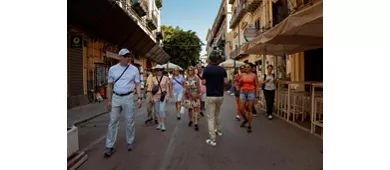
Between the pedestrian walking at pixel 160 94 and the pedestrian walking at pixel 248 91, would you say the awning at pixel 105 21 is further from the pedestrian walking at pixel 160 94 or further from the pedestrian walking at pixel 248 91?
the pedestrian walking at pixel 248 91

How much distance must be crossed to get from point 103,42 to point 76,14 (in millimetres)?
5044

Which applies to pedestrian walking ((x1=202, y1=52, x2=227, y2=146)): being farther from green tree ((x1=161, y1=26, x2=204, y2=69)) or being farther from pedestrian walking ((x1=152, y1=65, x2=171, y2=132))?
green tree ((x1=161, y1=26, x2=204, y2=69))

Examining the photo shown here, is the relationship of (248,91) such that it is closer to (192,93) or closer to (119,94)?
(192,93)

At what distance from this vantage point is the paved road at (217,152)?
11.9 feet

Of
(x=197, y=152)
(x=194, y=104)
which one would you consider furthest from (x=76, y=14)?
(x=197, y=152)

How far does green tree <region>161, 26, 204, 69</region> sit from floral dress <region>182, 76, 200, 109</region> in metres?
28.2

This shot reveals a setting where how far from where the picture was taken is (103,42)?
1550 cm

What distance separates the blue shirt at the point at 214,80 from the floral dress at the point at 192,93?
4.57 ft

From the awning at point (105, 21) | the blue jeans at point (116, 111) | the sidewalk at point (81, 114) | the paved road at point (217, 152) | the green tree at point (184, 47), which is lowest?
the paved road at point (217, 152)

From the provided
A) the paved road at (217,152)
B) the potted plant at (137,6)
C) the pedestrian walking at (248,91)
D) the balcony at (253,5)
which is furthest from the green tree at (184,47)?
the paved road at (217,152)

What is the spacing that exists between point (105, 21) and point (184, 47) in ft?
75.5

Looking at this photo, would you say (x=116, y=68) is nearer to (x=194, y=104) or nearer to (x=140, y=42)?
(x=194, y=104)

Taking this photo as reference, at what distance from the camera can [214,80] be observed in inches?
185
